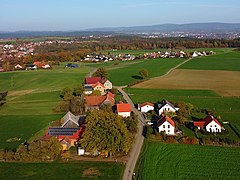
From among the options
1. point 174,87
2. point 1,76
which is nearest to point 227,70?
point 174,87

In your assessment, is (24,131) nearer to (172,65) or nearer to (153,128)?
(153,128)

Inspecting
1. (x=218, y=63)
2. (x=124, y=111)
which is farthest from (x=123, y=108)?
(x=218, y=63)

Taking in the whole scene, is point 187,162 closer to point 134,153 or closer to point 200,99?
point 134,153

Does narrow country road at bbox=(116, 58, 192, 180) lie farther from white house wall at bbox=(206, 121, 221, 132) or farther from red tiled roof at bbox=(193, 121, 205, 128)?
white house wall at bbox=(206, 121, 221, 132)

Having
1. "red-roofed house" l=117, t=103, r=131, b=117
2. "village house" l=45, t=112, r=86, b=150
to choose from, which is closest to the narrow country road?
"red-roofed house" l=117, t=103, r=131, b=117

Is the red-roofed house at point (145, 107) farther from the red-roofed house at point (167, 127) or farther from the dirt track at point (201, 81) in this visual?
the dirt track at point (201, 81)
